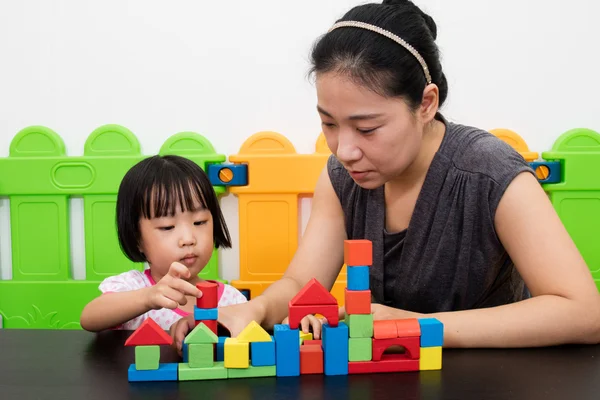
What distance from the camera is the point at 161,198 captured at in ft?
4.08

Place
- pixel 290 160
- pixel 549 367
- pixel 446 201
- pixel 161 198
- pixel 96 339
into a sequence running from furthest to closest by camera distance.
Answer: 1. pixel 290 160
2. pixel 161 198
3. pixel 446 201
4. pixel 96 339
5. pixel 549 367

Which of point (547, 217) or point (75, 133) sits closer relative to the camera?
point (547, 217)

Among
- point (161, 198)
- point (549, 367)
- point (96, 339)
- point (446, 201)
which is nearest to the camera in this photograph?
point (549, 367)

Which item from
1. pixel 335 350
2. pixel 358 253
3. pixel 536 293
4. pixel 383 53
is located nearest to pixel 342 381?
pixel 335 350

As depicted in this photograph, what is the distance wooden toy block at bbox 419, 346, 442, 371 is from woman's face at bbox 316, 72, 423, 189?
0.99ft

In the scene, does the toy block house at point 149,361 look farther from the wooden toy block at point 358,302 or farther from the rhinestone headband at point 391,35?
the rhinestone headband at point 391,35

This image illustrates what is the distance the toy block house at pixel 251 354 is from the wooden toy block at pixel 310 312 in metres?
0.04

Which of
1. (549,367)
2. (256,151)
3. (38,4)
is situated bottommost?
(549,367)

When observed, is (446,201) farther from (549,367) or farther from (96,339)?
(96,339)

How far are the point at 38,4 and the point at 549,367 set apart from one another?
57.4 inches

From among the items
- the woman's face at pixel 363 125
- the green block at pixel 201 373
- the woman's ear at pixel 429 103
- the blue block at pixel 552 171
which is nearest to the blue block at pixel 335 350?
the green block at pixel 201 373

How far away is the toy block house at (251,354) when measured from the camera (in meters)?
0.79

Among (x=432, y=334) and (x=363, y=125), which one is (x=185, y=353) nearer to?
(x=432, y=334)

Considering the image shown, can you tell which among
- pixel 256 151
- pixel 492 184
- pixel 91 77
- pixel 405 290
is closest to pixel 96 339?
pixel 405 290
